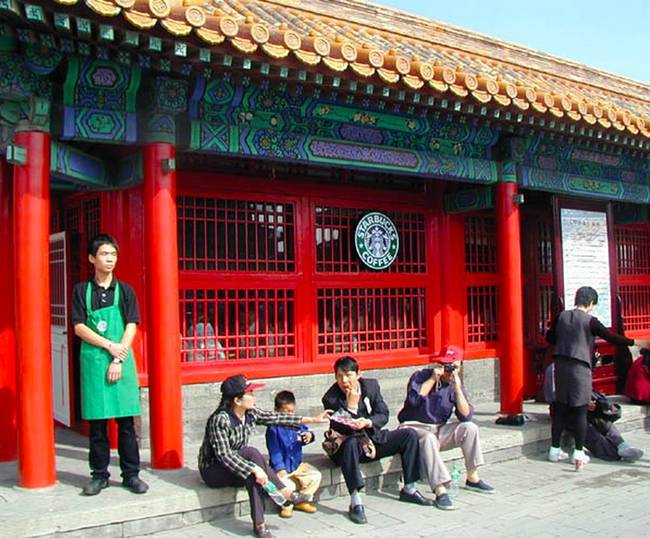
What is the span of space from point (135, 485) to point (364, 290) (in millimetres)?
3604

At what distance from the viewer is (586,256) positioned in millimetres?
8031

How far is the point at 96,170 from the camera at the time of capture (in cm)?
586

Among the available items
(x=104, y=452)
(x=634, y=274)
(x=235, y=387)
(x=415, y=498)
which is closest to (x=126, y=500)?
(x=104, y=452)

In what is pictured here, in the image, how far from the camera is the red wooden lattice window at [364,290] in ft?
24.3

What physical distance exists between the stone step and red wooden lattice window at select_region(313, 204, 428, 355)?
5.40 ft

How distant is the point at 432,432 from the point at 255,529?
5.69 feet

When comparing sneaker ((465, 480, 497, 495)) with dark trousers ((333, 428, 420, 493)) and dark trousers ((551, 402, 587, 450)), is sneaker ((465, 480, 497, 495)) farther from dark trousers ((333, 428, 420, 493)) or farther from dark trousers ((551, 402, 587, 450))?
dark trousers ((551, 402, 587, 450))

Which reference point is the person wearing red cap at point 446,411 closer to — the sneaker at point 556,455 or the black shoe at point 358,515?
the black shoe at point 358,515

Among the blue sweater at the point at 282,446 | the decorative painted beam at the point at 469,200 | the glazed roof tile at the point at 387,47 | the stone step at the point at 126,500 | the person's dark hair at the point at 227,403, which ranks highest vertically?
the glazed roof tile at the point at 387,47

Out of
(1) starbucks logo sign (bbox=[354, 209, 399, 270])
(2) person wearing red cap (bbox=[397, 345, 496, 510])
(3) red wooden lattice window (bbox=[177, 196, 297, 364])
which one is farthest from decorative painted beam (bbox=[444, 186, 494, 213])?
(2) person wearing red cap (bbox=[397, 345, 496, 510])

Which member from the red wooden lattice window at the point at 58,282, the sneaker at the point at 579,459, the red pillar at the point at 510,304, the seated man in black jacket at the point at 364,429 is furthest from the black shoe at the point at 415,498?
the red wooden lattice window at the point at 58,282

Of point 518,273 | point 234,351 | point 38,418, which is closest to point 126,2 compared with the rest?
point 38,418

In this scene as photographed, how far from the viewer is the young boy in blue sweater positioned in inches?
199

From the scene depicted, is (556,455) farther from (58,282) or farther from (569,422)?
(58,282)
